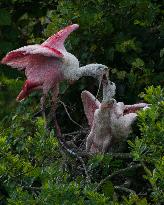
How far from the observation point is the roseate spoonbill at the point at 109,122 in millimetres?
1633

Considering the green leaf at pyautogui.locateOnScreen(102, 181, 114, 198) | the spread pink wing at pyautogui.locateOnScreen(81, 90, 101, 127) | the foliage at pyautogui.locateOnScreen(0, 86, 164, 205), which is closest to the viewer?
the foliage at pyautogui.locateOnScreen(0, 86, 164, 205)

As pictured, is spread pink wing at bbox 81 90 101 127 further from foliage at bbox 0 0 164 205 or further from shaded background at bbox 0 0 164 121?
shaded background at bbox 0 0 164 121

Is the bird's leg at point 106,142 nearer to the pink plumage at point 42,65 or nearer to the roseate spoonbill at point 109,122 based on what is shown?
the roseate spoonbill at point 109,122

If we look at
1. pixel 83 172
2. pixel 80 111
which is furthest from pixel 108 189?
pixel 80 111

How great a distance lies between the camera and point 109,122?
5.41 ft

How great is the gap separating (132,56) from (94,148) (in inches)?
17.1

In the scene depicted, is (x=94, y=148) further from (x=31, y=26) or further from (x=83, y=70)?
(x=31, y=26)

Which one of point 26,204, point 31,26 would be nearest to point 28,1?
point 31,26

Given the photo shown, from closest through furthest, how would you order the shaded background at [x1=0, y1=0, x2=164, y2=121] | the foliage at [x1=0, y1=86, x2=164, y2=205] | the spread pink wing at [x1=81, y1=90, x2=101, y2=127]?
the foliage at [x1=0, y1=86, x2=164, y2=205], the spread pink wing at [x1=81, y1=90, x2=101, y2=127], the shaded background at [x1=0, y1=0, x2=164, y2=121]

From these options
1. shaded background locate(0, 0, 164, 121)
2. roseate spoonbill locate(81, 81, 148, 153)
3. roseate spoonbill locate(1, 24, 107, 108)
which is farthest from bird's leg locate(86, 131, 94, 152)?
shaded background locate(0, 0, 164, 121)

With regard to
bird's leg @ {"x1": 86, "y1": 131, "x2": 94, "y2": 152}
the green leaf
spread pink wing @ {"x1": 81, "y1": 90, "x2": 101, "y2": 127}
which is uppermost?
spread pink wing @ {"x1": 81, "y1": 90, "x2": 101, "y2": 127}

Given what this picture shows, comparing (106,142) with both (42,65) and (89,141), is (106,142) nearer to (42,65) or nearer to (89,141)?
(89,141)

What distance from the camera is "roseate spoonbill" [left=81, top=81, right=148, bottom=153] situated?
1633 millimetres

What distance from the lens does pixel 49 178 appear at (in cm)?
135
